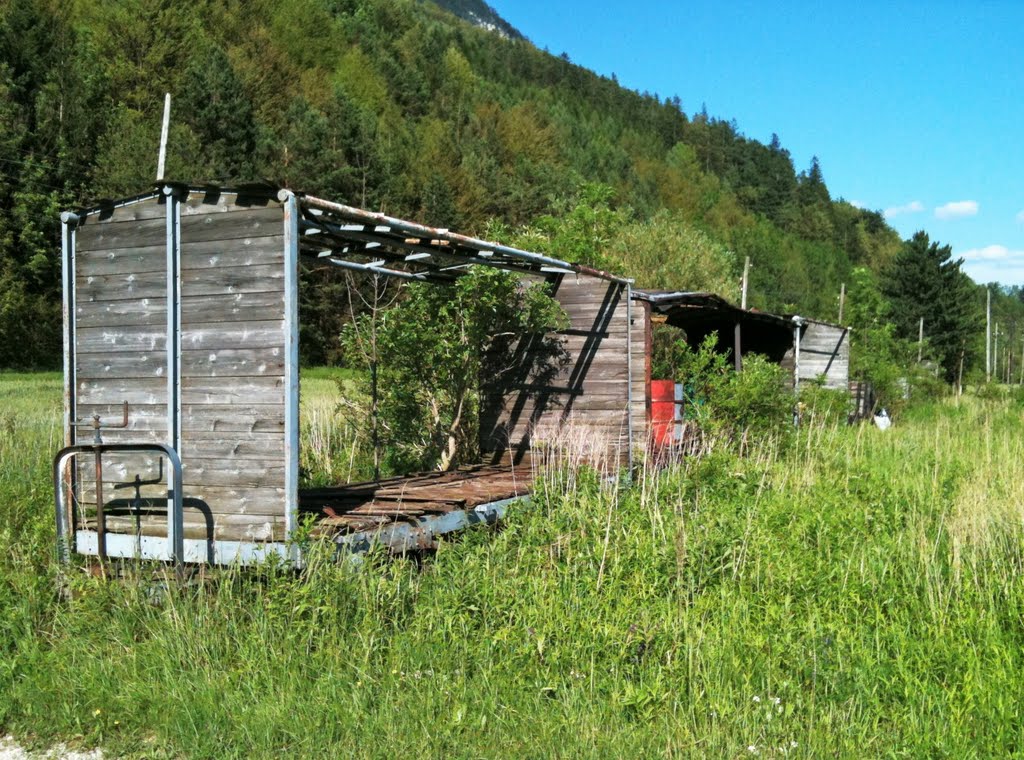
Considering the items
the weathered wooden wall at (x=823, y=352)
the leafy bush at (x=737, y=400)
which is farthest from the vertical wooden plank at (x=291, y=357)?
the weathered wooden wall at (x=823, y=352)

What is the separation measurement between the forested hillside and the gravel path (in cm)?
1254

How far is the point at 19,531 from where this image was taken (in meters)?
7.34

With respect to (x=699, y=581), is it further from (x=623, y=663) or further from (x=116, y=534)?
(x=116, y=534)

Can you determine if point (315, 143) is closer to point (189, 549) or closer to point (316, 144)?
point (316, 144)

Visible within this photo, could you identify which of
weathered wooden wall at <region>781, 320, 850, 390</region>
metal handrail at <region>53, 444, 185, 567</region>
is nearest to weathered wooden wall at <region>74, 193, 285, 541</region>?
metal handrail at <region>53, 444, 185, 567</region>

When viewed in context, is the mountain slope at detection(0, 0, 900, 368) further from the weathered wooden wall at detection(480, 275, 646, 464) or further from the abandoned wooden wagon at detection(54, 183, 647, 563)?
the abandoned wooden wagon at detection(54, 183, 647, 563)

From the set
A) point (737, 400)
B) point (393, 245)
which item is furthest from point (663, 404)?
point (393, 245)

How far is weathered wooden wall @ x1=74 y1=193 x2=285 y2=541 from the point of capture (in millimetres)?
5750

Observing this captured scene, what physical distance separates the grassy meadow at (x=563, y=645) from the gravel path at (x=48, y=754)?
0.08 metres

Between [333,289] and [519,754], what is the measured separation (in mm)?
29399

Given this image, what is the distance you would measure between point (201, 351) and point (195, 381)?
0.67 ft

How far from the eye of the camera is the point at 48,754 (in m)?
4.34

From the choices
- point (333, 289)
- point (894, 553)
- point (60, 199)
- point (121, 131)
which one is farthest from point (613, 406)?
point (121, 131)

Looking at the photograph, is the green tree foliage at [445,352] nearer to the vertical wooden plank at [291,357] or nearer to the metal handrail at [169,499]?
the vertical wooden plank at [291,357]
